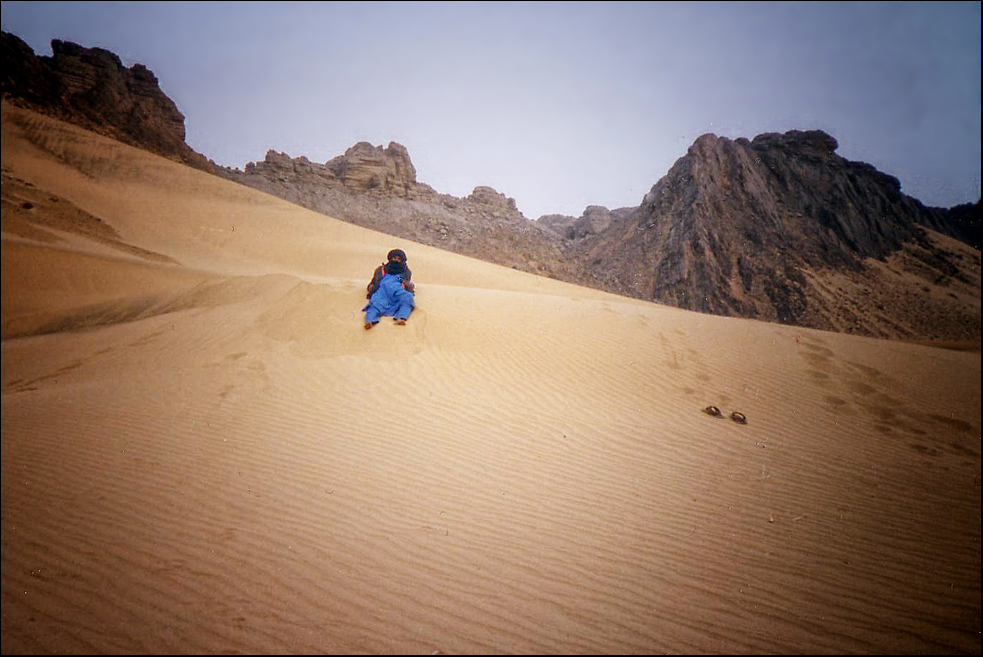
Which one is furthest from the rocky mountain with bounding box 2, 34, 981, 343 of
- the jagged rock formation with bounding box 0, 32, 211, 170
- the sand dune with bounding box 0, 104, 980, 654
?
the sand dune with bounding box 0, 104, 980, 654

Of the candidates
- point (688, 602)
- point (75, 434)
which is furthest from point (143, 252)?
point (688, 602)

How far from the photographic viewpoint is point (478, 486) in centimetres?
326

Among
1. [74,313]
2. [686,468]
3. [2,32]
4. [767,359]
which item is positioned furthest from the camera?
[2,32]

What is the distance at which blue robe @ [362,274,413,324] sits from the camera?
6.46 meters

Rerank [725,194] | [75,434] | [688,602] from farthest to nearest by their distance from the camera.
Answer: [725,194] < [75,434] < [688,602]

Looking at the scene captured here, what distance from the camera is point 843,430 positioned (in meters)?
4.49

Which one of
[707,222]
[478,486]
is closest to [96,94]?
[478,486]

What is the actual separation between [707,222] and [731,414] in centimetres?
3312

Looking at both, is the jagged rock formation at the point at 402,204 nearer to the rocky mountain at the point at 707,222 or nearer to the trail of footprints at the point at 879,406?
the rocky mountain at the point at 707,222

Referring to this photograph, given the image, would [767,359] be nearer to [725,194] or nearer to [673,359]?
[673,359]

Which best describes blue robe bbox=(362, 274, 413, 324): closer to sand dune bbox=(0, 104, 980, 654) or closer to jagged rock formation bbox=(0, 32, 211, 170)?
sand dune bbox=(0, 104, 980, 654)

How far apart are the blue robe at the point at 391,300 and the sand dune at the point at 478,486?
35 centimetres

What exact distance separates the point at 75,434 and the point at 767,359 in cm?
985

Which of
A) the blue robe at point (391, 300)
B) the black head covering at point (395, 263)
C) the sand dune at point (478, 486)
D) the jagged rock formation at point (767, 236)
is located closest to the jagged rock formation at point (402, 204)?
the jagged rock formation at point (767, 236)
